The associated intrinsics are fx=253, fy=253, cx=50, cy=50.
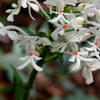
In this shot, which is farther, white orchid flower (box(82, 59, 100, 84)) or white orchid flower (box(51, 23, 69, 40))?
white orchid flower (box(82, 59, 100, 84))

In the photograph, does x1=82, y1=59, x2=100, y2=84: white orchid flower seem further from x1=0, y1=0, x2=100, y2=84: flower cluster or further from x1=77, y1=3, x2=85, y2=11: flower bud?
x1=77, y1=3, x2=85, y2=11: flower bud

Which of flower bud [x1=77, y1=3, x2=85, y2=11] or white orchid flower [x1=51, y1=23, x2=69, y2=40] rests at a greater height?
flower bud [x1=77, y1=3, x2=85, y2=11]

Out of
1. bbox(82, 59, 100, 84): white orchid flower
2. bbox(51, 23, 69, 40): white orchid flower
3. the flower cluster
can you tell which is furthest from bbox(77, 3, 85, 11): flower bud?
bbox(82, 59, 100, 84): white orchid flower

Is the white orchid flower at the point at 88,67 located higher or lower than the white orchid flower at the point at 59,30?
lower

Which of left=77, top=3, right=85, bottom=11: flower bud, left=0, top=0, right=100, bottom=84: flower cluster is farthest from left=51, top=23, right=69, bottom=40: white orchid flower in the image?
left=77, top=3, right=85, bottom=11: flower bud

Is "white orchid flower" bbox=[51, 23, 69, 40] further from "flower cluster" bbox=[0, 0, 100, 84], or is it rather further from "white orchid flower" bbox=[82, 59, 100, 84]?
"white orchid flower" bbox=[82, 59, 100, 84]

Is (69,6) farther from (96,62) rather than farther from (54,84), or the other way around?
(54,84)

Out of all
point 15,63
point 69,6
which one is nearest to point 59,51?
point 69,6

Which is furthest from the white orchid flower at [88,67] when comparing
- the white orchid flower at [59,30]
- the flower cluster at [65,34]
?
the white orchid flower at [59,30]

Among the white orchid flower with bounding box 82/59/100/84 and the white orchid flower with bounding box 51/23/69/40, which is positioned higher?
the white orchid flower with bounding box 51/23/69/40

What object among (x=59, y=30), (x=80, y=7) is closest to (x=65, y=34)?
(x=59, y=30)

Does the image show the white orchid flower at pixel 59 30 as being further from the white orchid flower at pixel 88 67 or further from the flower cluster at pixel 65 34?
the white orchid flower at pixel 88 67
